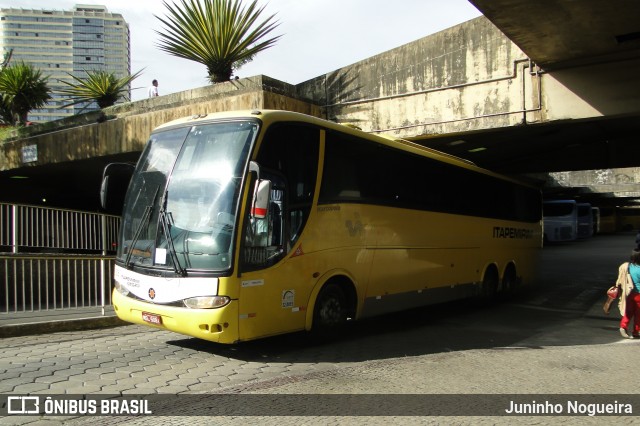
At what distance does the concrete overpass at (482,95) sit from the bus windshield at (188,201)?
4.88m

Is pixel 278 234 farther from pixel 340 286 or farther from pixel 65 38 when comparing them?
pixel 65 38

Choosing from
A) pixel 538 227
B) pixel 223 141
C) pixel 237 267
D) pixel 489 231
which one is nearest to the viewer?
pixel 237 267

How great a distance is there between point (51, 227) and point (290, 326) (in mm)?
6057

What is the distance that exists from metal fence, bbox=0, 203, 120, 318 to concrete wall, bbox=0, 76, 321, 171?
4189 mm

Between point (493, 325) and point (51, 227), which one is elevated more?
point (51, 227)

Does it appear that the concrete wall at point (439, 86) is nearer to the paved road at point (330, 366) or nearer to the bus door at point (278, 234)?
the paved road at point (330, 366)

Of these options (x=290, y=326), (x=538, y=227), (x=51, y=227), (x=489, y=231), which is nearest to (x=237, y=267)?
(x=290, y=326)

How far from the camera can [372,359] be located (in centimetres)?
695

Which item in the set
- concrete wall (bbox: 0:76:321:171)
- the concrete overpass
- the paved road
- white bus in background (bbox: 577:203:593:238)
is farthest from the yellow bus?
white bus in background (bbox: 577:203:593:238)

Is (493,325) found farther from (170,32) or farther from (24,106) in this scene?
(24,106)

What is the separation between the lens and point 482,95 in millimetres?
12242

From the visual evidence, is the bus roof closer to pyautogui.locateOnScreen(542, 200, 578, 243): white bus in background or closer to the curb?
the curb

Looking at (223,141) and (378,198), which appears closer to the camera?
(223,141)

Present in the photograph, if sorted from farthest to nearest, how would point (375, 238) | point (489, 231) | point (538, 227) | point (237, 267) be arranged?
point (538, 227) < point (489, 231) < point (375, 238) < point (237, 267)
